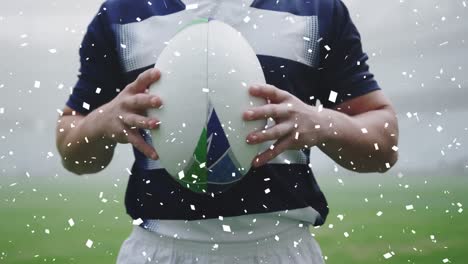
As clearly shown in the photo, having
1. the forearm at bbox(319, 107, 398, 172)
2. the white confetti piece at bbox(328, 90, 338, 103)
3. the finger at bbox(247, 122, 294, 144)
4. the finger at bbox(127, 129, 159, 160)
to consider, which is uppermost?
the finger at bbox(247, 122, 294, 144)

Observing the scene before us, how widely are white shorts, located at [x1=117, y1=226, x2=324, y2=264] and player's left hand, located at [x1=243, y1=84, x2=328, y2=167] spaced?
0.74 ft

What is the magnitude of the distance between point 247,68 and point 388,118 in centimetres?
48

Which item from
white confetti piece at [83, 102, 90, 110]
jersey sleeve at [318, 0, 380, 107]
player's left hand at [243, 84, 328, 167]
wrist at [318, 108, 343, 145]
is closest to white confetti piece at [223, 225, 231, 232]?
player's left hand at [243, 84, 328, 167]

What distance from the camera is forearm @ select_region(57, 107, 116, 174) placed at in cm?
189

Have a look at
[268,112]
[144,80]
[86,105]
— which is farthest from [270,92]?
[86,105]

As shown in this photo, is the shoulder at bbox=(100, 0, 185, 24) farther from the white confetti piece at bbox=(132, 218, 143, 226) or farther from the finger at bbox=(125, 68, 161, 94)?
the white confetti piece at bbox=(132, 218, 143, 226)

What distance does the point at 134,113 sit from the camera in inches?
67.1

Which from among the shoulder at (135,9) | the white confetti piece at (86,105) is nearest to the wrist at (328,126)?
the shoulder at (135,9)

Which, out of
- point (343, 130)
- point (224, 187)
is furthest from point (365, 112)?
point (224, 187)

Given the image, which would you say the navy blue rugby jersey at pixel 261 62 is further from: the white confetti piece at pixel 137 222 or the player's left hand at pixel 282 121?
the player's left hand at pixel 282 121

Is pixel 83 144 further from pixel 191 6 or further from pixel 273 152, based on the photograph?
pixel 273 152

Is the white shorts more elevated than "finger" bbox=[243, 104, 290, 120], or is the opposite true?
"finger" bbox=[243, 104, 290, 120]

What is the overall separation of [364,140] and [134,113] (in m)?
0.59

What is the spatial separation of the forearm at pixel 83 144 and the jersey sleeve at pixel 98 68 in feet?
0.20
